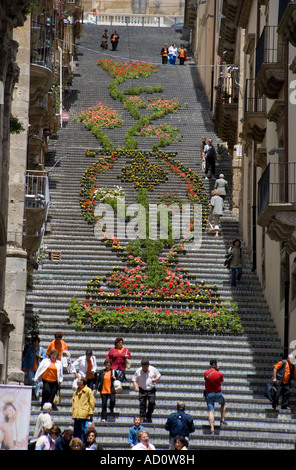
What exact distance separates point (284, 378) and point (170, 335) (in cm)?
504

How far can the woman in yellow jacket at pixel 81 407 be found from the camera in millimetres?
20031

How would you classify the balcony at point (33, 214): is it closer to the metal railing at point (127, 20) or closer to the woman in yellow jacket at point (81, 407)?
the woman in yellow jacket at point (81, 407)

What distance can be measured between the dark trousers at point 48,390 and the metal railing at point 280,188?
5.46 m

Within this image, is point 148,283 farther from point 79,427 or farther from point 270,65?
point 79,427

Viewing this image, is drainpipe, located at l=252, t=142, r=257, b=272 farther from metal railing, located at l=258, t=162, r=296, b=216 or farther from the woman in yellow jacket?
the woman in yellow jacket

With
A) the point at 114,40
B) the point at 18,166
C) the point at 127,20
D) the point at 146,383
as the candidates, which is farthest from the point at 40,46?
the point at 127,20

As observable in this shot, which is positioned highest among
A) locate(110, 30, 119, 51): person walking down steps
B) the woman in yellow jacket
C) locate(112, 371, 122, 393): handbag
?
locate(110, 30, 119, 51): person walking down steps

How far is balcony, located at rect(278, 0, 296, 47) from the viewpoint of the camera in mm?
21141

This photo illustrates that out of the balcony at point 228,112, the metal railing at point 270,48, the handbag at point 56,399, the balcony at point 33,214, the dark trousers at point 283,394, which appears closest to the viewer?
the handbag at point 56,399

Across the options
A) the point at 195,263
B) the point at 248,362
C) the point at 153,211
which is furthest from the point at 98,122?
the point at 248,362

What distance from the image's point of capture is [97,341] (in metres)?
26.1

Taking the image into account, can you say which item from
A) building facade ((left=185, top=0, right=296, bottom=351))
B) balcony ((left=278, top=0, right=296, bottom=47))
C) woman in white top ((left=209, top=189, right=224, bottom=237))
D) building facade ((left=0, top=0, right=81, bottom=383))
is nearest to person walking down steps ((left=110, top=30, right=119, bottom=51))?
building facade ((left=185, top=0, right=296, bottom=351))

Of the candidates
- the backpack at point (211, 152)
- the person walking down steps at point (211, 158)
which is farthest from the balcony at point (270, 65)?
the person walking down steps at point (211, 158)

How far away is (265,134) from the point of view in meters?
30.2
